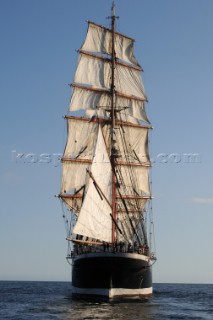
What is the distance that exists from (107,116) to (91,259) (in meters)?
31.0

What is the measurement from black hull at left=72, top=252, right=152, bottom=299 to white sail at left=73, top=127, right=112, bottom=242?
99.0 inches

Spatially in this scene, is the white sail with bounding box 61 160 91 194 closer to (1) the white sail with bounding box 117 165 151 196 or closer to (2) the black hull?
(1) the white sail with bounding box 117 165 151 196

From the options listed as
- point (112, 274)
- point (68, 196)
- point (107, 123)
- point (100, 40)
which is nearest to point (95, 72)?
point (100, 40)

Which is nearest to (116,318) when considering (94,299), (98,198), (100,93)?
(94,299)

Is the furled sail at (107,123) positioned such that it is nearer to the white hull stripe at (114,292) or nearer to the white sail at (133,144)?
the white sail at (133,144)

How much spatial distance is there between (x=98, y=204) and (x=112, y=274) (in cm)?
684

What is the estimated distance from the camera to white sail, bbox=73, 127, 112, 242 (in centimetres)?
4671

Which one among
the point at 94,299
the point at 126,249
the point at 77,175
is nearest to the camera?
the point at 94,299

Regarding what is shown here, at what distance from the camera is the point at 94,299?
4681cm

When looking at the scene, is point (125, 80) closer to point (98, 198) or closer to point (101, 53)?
point (101, 53)

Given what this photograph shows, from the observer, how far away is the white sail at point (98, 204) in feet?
153

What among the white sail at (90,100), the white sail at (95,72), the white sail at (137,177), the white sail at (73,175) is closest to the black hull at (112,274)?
the white sail at (73,175)

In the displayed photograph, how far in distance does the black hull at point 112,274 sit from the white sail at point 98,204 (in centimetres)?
251

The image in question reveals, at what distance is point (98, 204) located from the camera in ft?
159
